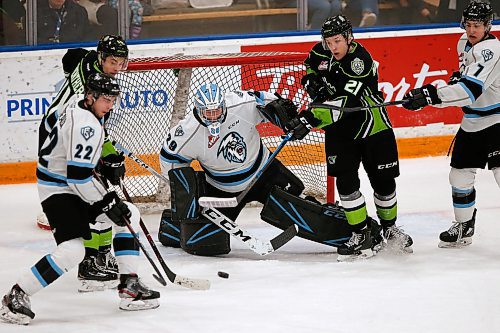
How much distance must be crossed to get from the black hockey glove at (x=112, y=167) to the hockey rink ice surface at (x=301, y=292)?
0.46 meters

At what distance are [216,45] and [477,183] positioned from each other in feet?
5.74

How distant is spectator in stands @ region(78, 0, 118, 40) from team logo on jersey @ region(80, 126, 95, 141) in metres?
2.66

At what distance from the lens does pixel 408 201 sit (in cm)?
572

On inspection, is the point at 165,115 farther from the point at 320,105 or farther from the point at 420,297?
the point at 420,297

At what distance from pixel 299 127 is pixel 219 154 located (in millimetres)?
400

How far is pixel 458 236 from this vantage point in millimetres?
4781

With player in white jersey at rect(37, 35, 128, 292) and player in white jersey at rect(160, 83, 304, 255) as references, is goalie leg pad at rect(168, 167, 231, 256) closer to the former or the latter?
player in white jersey at rect(160, 83, 304, 255)

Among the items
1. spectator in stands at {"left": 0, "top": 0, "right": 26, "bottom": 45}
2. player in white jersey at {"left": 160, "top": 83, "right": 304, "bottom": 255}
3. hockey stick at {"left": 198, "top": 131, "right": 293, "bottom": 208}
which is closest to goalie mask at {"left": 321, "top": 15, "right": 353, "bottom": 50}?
player in white jersey at {"left": 160, "top": 83, "right": 304, "bottom": 255}

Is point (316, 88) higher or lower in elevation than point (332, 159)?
higher

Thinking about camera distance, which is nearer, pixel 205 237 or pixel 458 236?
pixel 205 237

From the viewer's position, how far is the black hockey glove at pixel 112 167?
4223 mm

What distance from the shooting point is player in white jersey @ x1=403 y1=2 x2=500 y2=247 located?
4.41m

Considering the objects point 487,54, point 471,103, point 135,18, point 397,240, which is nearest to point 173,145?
point 397,240

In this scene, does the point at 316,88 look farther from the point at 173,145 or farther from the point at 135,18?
the point at 135,18
